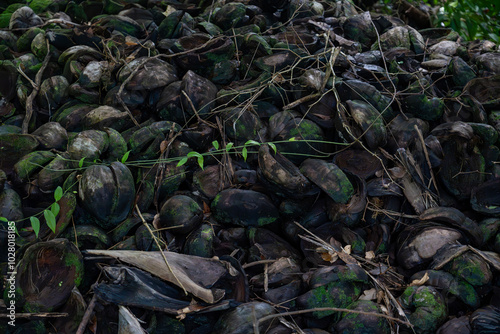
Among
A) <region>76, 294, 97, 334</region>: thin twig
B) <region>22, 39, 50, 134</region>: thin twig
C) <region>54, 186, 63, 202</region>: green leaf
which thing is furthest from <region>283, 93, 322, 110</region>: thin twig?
<region>22, 39, 50, 134</region>: thin twig

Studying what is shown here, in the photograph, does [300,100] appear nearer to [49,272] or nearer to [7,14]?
[49,272]

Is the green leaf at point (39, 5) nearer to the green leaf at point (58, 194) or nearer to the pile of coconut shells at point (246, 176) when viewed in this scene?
the pile of coconut shells at point (246, 176)

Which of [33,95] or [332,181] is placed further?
[33,95]

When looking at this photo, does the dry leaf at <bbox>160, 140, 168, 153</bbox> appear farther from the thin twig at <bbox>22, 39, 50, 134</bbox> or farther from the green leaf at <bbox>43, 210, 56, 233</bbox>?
the thin twig at <bbox>22, 39, 50, 134</bbox>

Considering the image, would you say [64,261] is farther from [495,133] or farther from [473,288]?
[495,133]

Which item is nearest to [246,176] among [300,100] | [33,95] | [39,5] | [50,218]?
[300,100]

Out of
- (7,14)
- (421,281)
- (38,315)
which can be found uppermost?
(7,14)

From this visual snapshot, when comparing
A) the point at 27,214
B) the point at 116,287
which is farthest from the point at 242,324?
the point at 27,214

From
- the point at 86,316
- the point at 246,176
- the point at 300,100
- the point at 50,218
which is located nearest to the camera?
the point at 86,316

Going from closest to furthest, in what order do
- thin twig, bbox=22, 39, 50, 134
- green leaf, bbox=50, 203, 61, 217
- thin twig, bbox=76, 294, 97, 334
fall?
thin twig, bbox=76, 294, 97, 334
green leaf, bbox=50, 203, 61, 217
thin twig, bbox=22, 39, 50, 134

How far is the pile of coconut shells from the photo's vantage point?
1.77 metres

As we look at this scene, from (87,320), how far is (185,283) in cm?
39

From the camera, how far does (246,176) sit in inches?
89.0

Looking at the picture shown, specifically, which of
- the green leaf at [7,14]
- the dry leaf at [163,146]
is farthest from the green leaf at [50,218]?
the green leaf at [7,14]
